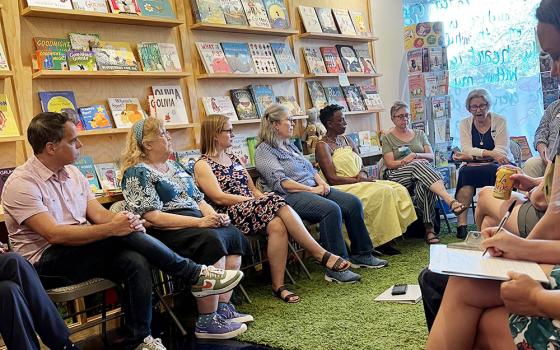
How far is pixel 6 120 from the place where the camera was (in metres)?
3.23

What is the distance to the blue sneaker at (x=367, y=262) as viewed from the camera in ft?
13.0

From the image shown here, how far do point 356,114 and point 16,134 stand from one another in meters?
3.46

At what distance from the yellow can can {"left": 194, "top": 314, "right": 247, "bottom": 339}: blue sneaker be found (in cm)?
150

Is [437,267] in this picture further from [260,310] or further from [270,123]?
[270,123]

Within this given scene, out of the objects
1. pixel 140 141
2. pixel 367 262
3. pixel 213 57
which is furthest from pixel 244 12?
pixel 367 262

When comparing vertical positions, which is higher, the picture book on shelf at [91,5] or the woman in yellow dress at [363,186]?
the picture book on shelf at [91,5]

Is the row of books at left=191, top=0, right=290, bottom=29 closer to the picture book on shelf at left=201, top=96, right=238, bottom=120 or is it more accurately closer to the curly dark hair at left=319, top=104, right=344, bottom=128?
the picture book on shelf at left=201, top=96, right=238, bottom=120

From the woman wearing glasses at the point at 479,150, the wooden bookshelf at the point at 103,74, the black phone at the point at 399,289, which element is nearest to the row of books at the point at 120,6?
the wooden bookshelf at the point at 103,74

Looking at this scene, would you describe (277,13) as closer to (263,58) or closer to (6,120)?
(263,58)

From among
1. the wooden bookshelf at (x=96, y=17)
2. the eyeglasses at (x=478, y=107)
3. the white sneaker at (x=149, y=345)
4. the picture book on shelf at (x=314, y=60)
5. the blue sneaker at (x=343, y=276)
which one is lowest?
the blue sneaker at (x=343, y=276)

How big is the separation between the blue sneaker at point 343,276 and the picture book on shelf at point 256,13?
7.32ft

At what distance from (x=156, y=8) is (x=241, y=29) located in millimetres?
810

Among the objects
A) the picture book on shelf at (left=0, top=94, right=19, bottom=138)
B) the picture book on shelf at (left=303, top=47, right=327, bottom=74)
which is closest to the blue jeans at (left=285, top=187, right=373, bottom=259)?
the picture book on shelf at (left=303, top=47, right=327, bottom=74)

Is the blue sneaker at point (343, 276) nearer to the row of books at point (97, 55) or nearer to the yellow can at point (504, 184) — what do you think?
the yellow can at point (504, 184)
